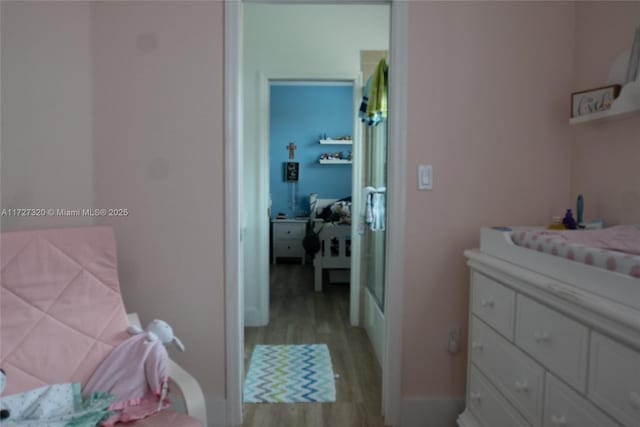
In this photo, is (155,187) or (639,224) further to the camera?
(155,187)

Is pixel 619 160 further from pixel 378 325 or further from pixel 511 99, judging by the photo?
pixel 378 325

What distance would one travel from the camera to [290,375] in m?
2.63

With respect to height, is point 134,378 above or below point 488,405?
above

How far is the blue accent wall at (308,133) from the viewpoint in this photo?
20.9ft

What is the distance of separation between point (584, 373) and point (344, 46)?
3.01 metres

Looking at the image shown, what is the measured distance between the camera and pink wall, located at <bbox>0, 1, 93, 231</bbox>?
1.55 metres

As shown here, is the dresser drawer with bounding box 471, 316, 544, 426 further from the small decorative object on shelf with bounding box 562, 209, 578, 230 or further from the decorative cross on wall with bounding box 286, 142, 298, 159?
the decorative cross on wall with bounding box 286, 142, 298, 159

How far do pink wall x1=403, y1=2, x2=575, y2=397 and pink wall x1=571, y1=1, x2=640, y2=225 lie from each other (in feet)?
0.24

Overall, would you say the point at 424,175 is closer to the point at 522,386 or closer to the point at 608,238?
the point at 608,238

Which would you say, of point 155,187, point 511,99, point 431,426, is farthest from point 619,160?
point 155,187

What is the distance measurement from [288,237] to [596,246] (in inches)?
200

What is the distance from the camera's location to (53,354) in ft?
4.74

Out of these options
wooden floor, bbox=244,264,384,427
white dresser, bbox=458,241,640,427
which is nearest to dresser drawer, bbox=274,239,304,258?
wooden floor, bbox=244,264,384,427

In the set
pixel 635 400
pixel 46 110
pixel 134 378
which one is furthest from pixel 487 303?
pixel 46 110
